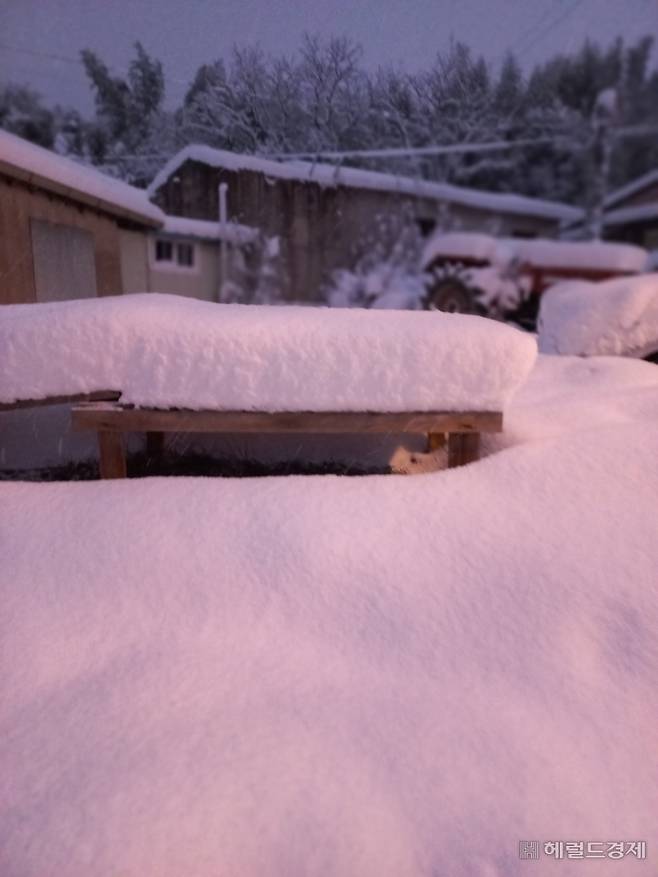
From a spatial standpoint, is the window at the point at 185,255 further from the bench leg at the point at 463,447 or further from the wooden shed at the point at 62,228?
the bench leg at the point at 463,447

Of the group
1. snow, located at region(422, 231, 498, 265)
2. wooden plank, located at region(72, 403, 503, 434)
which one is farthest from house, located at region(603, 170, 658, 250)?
wooden plank, located at region(72, 403, 503, 434)

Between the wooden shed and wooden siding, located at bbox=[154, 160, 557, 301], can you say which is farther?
the wooden shed

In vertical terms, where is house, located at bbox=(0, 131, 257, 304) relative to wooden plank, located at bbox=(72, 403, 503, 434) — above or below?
above

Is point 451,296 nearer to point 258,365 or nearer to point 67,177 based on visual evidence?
point 67,177

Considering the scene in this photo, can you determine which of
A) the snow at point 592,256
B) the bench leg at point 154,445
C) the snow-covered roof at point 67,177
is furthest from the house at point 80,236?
the snow at point 592,256

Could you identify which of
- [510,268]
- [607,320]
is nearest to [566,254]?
[510,268]

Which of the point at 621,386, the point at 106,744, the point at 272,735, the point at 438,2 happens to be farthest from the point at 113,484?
the point at 621,386

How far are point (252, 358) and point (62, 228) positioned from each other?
9.21 ft

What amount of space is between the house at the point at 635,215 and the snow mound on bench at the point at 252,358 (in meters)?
4.93

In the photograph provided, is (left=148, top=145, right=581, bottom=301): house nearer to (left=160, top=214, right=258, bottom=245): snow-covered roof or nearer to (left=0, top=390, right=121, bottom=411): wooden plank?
(left=160, top=214, right=258, bottom=245): snow-covered roof

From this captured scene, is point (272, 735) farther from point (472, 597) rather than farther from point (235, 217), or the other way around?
point (235, 217)

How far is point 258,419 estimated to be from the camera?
2428 millimetres

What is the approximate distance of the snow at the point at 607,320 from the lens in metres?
4.41

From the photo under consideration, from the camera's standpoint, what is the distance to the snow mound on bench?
2.32 metres
